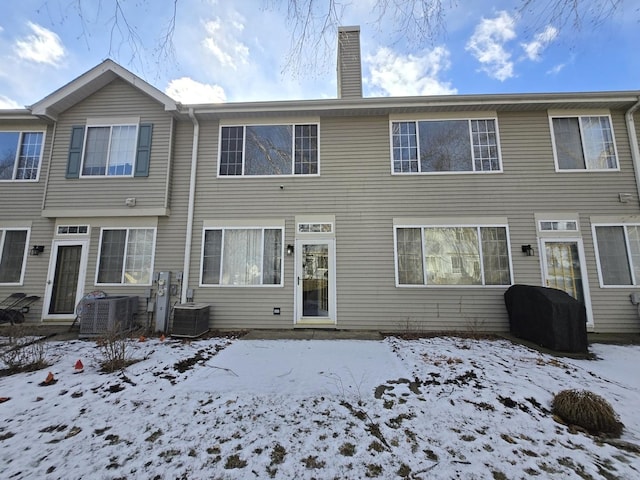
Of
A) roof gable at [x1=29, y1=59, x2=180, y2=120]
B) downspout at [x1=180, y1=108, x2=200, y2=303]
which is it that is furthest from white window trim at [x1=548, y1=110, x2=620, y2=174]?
roof gable at [x1=29, y1=59, x2=180, y2=120]

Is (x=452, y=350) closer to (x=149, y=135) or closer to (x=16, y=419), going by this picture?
(x=16, y=419)

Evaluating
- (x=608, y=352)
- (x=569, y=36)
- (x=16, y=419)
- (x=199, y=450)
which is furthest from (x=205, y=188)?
(x=608, y=352)

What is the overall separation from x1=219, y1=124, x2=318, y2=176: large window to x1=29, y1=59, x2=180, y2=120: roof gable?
1.65m

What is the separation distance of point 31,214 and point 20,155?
1.72 meters

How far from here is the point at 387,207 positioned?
676 centimetres

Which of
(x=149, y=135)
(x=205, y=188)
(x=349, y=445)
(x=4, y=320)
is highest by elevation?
(x=149, y=135)

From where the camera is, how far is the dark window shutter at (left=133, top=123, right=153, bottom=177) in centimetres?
685

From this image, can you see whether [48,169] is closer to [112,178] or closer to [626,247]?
[112,178]

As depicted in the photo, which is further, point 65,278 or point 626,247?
point 65,278

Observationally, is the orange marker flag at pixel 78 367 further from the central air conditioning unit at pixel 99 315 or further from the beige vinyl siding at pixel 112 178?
the beige vinyl siding at pixel 112 178

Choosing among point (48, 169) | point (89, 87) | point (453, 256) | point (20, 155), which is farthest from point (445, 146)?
point (20, 155)

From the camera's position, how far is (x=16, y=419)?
2.82 m

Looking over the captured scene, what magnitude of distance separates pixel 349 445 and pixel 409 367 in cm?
202

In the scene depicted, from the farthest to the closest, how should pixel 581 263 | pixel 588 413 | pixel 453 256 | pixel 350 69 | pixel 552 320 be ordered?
pixel 350 69, pixel 453 256, pixel 581 263, pixel 552 320, pixel 588 413
